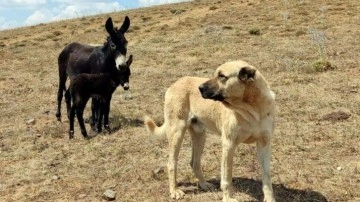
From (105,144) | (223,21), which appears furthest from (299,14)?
(105,144)

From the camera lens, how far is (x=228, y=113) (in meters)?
5.30

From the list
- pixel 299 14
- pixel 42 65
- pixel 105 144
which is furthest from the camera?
pixel 299 14

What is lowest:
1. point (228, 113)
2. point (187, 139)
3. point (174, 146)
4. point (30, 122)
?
point (30, 122)

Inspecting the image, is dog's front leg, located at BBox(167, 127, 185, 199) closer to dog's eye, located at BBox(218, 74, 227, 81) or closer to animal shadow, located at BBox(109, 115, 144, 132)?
dog's eye, located at BBox(218, 74, 227, 81)

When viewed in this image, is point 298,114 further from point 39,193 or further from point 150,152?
point 39,193

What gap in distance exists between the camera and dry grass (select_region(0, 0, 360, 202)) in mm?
6398

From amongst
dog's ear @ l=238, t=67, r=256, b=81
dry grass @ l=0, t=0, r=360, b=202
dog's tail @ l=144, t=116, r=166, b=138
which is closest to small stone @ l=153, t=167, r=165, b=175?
dry grass @ l=0, t=0, r=360, b=202

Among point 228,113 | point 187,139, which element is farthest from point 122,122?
point 228,113

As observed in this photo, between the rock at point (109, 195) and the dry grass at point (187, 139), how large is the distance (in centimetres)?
11

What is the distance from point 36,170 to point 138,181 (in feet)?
6.26


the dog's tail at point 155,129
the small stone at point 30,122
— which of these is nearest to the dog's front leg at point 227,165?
the dog's tail at point 155,129

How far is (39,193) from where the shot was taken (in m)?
6.67

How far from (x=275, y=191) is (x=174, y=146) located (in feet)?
4.42

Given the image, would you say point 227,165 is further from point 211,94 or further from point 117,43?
point 117,43
